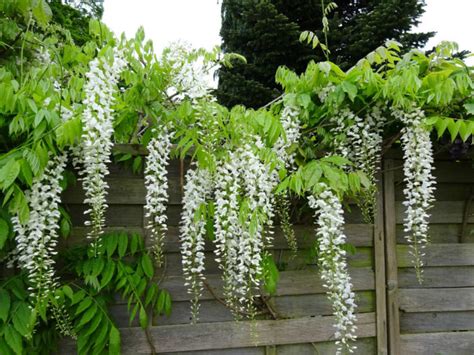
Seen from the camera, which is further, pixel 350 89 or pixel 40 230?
pixel 350 89

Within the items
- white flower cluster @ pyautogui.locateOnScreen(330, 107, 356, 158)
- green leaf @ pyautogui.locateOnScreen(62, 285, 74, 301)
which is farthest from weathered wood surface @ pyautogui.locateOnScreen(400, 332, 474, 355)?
green leaf @ pyautogui.locateOnScreen(62, 285, 74, 301)

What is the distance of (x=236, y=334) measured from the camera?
2.33m

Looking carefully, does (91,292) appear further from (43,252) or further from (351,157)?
(351,157)

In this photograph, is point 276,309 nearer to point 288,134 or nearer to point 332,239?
point 332,239

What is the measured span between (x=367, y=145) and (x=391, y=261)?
742 mm

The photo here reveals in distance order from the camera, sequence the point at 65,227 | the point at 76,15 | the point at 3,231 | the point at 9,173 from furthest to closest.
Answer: the point at 76,15
the point at 65,227
the point at 3,231
the point at 9,173

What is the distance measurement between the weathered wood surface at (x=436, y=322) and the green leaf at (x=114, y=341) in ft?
5.44

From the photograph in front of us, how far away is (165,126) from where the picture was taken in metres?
2.09

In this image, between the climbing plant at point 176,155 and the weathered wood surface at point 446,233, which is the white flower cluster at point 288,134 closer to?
the climbing plant at point 176,155

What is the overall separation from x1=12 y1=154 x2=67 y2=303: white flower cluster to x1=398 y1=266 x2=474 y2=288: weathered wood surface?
1.97 m

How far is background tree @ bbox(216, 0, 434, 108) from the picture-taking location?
598cm

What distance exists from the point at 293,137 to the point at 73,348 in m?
1.59

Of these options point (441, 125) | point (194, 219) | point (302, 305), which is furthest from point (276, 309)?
point (441, 125)

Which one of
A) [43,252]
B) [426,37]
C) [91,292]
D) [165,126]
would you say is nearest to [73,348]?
[91,292]
